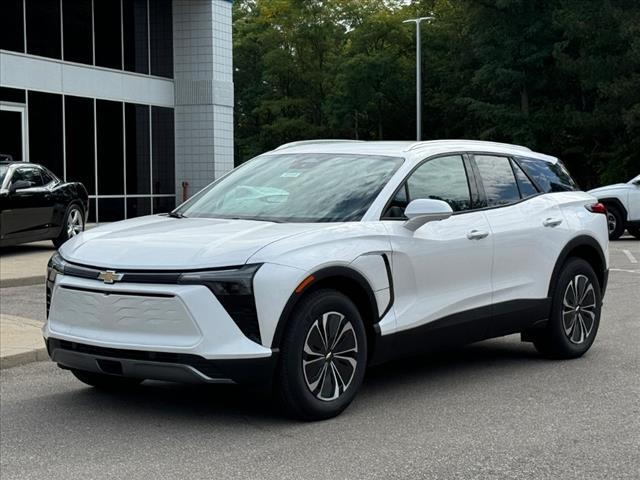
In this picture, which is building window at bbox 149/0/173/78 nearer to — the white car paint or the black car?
the black car

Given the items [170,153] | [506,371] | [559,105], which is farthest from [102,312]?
[559,105]

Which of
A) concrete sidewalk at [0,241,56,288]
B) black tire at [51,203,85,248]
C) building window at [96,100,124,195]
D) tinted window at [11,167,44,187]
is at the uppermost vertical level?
building window at [96,100,124,195]

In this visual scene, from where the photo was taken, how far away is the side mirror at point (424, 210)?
6.55 meters

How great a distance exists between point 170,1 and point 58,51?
6.01 meters

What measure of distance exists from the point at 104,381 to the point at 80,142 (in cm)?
2294

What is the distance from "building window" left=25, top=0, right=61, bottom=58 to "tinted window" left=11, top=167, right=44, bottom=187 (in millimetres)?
9916

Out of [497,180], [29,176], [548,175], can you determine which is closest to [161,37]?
[29,176]

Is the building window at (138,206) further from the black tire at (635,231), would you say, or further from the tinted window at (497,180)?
the tinted window at (497,180)

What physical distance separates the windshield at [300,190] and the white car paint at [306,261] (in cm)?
10

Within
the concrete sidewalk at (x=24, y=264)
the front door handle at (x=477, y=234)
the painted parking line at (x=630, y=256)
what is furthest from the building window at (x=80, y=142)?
the front door handle at (x=477, y=234)

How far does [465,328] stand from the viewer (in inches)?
281

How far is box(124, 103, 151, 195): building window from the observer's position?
31359 millimetres

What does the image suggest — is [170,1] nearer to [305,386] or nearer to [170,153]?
[170,153]

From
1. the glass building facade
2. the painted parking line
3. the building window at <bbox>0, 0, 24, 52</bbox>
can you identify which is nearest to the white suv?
the painted parking line
